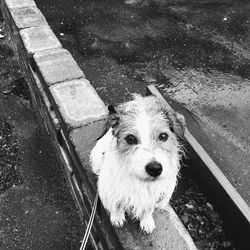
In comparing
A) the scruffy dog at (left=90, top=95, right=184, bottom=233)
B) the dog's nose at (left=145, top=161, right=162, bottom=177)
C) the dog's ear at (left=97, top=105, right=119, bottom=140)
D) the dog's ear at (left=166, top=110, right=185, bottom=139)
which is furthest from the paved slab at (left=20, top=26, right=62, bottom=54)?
the dog's nose at (left=145, top=161, right=162, bottom=177)

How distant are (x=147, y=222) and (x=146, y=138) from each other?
2.94ft

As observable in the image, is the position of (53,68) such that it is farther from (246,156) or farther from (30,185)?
(246,156)

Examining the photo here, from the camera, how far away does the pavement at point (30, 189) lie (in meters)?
4.24

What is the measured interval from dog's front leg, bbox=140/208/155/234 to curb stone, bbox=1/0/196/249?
2.2 inches

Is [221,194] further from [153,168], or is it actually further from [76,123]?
[153,168]

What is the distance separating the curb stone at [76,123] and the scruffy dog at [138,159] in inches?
6.2

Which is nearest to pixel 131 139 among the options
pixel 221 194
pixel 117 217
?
pixel 117 217

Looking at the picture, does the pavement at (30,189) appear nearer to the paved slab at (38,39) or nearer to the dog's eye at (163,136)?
the paved slab at (38,39)

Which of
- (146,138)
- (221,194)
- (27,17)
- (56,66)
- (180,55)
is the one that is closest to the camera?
(146,138)

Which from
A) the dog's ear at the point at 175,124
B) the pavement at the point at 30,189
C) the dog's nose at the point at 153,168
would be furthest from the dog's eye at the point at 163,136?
the pavement at the point at 30,189

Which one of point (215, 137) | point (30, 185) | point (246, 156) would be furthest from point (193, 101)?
point (30, 185)

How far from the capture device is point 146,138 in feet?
8.68

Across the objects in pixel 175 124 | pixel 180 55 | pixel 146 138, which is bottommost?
pixel 180 55

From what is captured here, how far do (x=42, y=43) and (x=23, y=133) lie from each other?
1.38m
